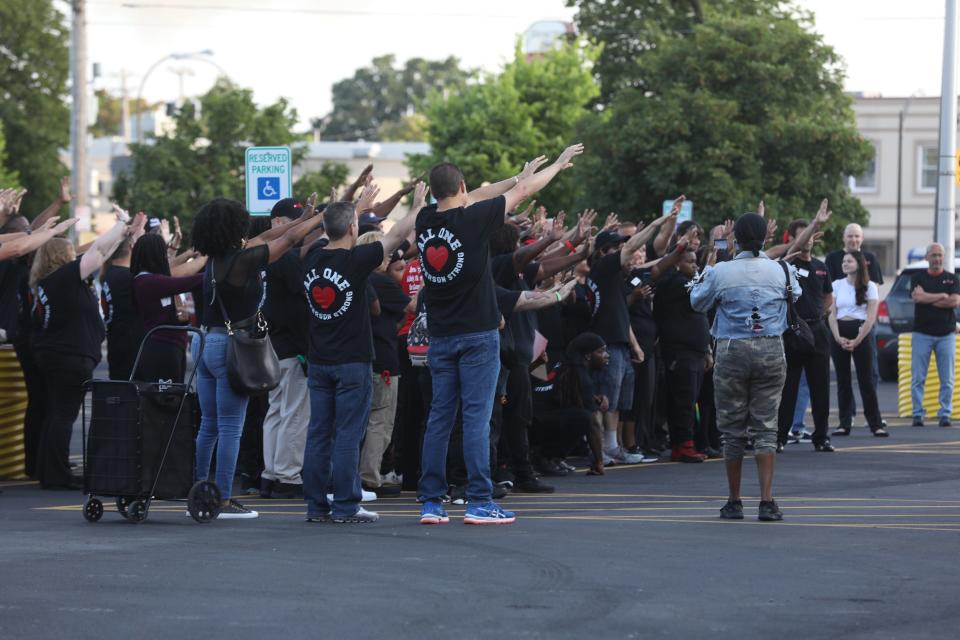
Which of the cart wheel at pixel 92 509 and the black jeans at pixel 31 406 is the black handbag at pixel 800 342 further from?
the cart wheel at pixel 92 509

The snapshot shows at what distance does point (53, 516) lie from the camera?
1080 cm

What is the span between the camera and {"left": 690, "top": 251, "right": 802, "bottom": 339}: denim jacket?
34.8 feet

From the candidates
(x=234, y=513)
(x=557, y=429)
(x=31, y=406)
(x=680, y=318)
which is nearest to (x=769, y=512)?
(x=234, y=513)

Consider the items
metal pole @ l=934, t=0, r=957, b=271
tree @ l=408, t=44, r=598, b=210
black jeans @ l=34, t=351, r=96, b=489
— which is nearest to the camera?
black jeans @ l=34, t=351, r=96, b=489

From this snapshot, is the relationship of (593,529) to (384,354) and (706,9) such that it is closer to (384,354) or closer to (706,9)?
(384,354)

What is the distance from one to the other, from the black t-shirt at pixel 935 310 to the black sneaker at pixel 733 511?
8.97 metres

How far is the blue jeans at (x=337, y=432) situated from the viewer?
10148 mm

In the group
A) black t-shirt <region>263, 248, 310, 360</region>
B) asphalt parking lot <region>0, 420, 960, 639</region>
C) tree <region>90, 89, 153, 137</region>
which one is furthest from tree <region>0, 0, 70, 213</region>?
asphalt parking lot <region>0, 420, 960, 639</region>

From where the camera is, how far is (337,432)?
33.6 feet

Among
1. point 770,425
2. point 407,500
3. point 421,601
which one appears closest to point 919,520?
point 770,425

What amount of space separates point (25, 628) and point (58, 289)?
6.13 metres

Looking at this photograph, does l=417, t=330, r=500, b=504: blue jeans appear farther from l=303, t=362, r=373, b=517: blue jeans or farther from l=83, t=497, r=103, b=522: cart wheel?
l=83, t=497, r=103, b=522: cart wheel

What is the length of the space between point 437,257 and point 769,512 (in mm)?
2535

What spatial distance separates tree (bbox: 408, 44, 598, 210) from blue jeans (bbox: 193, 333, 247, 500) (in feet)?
142
